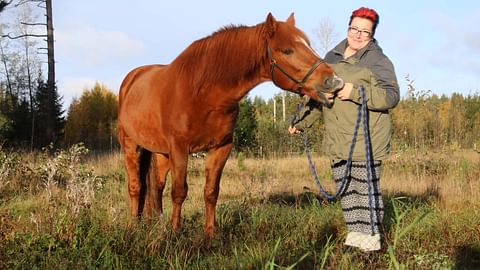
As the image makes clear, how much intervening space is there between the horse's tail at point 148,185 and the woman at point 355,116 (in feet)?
8.57

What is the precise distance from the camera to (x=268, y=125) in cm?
1777

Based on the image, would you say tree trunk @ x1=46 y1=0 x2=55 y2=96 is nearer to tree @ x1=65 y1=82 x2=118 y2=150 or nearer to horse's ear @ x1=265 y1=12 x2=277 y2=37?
tree @ x1=65 y1=82 x2=118 y2=150

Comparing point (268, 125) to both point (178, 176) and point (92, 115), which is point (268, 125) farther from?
point (92, 115)

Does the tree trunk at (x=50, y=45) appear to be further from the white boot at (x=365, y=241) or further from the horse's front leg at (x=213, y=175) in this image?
the white boot at (x=365, y=241)

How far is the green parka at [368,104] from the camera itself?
3312mm

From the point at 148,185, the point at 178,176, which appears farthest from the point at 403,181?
the point at 178,176

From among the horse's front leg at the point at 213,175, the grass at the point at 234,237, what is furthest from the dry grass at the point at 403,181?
the horse's front leg at the point at 213,175

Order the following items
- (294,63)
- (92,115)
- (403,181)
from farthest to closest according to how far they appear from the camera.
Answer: (92,115) < (403,181) < (294,63)

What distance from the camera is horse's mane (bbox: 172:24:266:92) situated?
423 centimetres

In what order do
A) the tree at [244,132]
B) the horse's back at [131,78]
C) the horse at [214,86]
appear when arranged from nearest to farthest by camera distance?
the horse at [214,86] → the horse's back at [131,78] → the tree at [244,132]

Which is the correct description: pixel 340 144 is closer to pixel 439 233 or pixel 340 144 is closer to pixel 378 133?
pixel 378 133

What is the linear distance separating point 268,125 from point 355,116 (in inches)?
563

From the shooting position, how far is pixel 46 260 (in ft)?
11.3

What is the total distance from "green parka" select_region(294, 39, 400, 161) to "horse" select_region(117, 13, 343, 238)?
0.52ft
